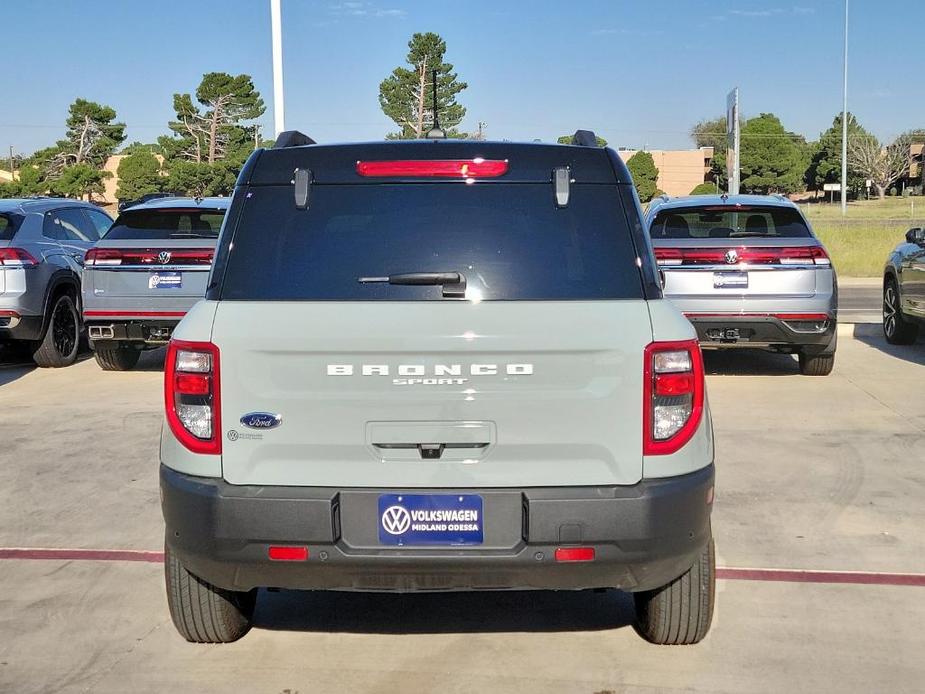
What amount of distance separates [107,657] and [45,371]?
814 cm

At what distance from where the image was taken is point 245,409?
3.56 metres

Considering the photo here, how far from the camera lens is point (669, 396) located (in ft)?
11.7

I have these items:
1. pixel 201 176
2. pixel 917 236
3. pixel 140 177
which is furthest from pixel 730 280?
pixel 140 177

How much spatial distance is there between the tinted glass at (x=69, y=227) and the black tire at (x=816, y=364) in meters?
7.74

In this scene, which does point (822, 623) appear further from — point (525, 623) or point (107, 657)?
point (107, 657)

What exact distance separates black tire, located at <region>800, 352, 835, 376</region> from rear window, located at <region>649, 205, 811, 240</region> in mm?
1151

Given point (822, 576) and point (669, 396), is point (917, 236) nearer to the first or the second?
point (822, 576)

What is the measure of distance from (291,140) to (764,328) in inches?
268

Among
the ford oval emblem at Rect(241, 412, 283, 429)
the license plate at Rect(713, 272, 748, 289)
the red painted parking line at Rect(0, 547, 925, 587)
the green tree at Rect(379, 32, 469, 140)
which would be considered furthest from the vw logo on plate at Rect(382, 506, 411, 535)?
the green tree at Rect(379, 32, 469, 140)

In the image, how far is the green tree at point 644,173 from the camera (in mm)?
91562

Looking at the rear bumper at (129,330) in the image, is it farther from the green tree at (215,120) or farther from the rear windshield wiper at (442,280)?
the green tree at (215,120)

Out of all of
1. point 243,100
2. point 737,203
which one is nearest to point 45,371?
point 737,203

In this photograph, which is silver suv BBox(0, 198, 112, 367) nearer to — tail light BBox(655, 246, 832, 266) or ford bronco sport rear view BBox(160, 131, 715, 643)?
tail light BBox(655, 246, 832, 266)

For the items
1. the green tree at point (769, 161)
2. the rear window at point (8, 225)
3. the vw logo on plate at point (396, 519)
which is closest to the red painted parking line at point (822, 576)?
the vw logo on plate at point (396, 519)
